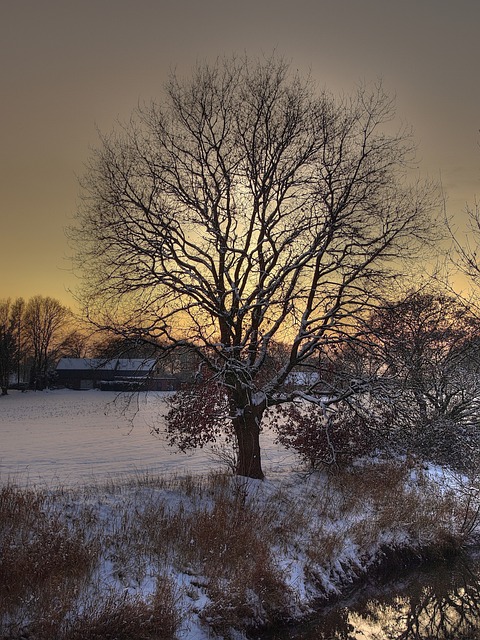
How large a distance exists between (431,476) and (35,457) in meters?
14.5

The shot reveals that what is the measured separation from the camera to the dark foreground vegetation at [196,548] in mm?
7688

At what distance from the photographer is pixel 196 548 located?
378 inches

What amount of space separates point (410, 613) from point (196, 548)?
4284mm

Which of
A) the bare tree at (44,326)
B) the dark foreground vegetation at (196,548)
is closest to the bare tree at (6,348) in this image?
the bare tree at (44,326)

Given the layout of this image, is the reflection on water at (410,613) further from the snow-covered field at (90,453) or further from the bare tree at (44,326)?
the bare tree at (44,326)

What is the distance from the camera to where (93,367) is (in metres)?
13.9

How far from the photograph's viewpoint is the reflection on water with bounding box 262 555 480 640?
9031mm

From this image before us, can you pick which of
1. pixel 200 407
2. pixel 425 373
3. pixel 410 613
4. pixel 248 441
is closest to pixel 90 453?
pixel 248 441

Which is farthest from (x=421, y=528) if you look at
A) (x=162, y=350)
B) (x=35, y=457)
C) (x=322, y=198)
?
(x=35, y=457)

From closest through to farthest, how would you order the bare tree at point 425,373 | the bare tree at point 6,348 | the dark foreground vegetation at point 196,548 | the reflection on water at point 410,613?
the dark foreground vegetation at point 196,548
the reflection on water at point 410,613
the bare tree at point 425,373
the bare tree at point 6,348

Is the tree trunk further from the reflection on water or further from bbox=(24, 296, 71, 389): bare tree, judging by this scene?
bbox=(24, 296, 71, 389): bare tree

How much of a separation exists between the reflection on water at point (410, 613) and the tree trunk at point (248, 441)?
4.24m

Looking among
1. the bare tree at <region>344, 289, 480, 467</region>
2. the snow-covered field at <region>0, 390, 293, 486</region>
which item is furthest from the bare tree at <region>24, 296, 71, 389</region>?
the bare tree at <region>344, 289, 480, 467</region>

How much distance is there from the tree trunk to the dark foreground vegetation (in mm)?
586
